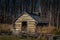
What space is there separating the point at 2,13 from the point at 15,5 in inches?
212

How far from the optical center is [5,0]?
184ft

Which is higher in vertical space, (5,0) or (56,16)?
(5,0)

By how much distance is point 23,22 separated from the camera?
31.6 meters

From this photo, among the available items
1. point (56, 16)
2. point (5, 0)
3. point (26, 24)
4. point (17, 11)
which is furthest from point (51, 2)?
point (26, 24)

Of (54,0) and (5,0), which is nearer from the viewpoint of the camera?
(54,0)

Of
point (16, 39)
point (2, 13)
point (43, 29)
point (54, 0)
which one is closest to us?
point (16, 39)

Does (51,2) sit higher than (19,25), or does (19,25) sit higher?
(51,2)

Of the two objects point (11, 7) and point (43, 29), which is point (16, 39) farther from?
point (11, 7)

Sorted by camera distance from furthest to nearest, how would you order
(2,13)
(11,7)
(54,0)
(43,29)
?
1. (11,7)
2. (2,13)
3. (54,0)
4. (43,29)

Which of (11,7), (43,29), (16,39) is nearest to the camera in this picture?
Answer: (16,39)

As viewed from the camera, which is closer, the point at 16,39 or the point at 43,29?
the point at 16,39

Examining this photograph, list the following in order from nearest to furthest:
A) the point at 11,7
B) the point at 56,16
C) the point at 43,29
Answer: the point at 43,29
the point at 56,16
the point at 11,7

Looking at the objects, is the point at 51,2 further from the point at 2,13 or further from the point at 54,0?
the point at 2,13

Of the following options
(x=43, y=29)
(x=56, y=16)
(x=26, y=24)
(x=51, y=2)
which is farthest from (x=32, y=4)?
(x=43, y=29)
